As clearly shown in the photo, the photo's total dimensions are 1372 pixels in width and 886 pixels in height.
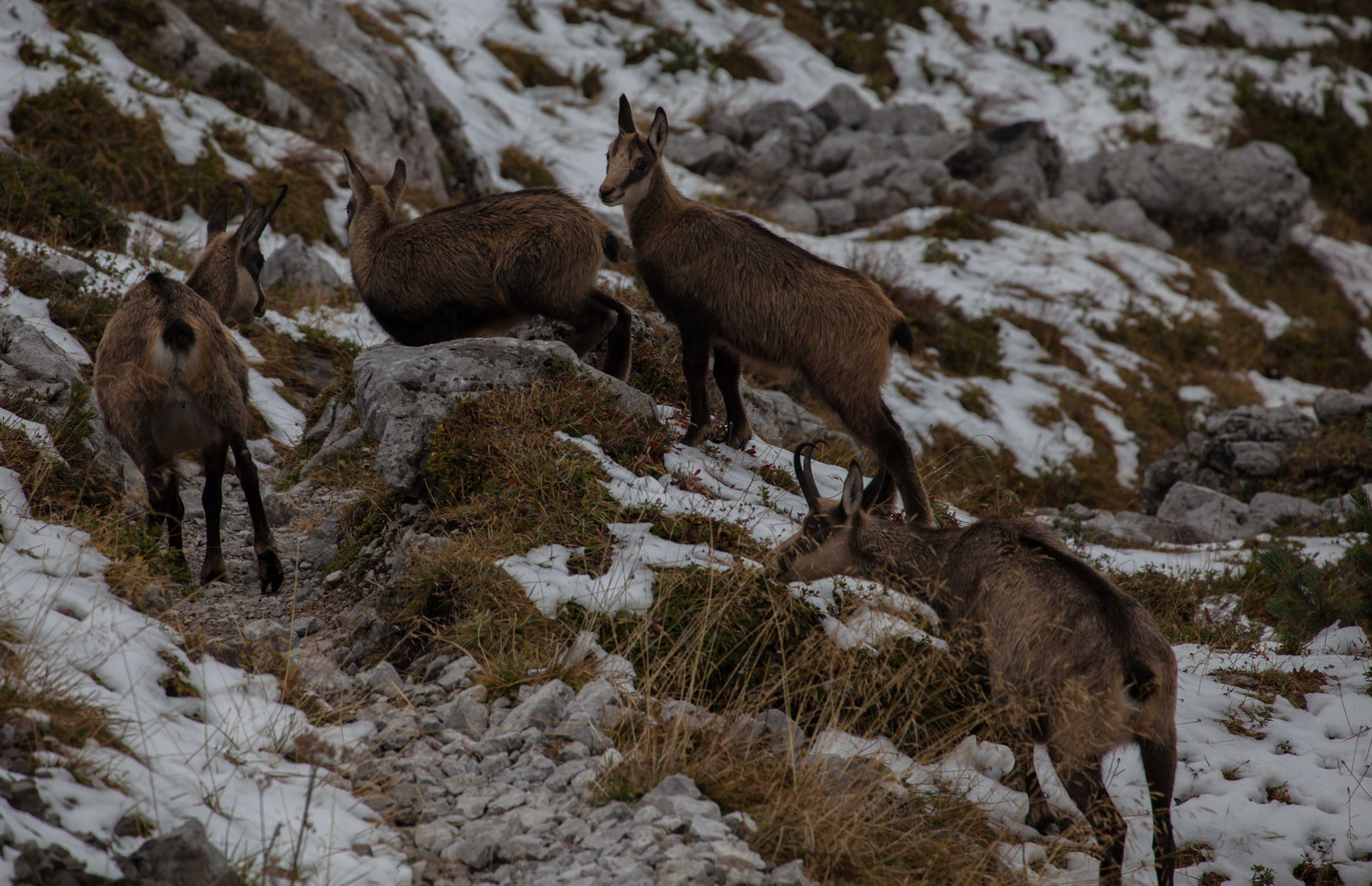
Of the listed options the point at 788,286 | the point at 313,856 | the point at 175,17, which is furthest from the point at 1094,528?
the point at 175,17

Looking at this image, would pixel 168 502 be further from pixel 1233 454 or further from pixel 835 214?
pixel 835 214

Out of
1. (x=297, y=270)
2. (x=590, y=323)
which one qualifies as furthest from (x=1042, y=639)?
(x=297, y=270)

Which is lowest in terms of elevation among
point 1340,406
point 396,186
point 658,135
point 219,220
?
point 1340,406

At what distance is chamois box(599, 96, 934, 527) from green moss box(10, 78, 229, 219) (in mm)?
6257

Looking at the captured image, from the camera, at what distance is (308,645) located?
16.0 feet

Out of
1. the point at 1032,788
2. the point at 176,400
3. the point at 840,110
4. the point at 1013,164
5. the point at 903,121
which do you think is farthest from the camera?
the point at 903,121

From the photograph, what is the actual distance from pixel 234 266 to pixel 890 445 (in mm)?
4397

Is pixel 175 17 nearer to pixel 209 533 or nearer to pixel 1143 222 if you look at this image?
pixel 209 533

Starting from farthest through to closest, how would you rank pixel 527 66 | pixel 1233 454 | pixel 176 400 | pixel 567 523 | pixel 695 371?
1. pixel 527 66
2. pixel 1233 454
3. pixel 695 371
4. pixel 176 400
5. pixel 567 523

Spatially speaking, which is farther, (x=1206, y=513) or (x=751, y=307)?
(x=1206, y=513)

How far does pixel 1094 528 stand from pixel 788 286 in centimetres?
441

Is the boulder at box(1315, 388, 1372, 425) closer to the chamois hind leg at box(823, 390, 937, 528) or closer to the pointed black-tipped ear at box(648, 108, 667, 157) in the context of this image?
the chamois hind leg at box(823, 390, 937, 528)

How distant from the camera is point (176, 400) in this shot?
17.9 feet

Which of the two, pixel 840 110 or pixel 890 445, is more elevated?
pixel 890 445
